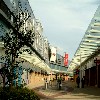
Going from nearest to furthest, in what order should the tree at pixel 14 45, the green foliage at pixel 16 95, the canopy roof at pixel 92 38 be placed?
the green foliage at pixel 16 95
the tree at pixel 14 45
the canopy roof at pixel 92 38

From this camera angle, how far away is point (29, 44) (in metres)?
18.2

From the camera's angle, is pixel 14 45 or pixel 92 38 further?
pixel 92 38

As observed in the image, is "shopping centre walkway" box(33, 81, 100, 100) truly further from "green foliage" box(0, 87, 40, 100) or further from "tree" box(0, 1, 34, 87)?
"green foliage" box(0, 87, 40, 100)

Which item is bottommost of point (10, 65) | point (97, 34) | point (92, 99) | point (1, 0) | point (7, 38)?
point (92, 99)

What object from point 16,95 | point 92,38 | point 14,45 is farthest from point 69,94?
point 16,95

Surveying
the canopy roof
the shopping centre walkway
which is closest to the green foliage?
the shopping centre walkway

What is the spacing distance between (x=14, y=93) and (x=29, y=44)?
3.60 meters

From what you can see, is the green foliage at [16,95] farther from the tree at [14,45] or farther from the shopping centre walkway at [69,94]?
the shopping centre walkway at [69,94]

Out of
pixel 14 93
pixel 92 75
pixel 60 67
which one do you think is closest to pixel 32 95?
pixel 14 93

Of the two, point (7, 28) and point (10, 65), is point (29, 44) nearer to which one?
point (10, 65)

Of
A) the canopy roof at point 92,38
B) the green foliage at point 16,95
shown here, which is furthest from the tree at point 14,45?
the canopy roof at point 92,38

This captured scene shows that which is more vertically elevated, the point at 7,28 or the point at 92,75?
the point at 7,28

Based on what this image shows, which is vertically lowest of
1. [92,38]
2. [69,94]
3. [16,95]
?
[69,94]

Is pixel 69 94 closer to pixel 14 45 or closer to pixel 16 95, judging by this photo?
pixel 14 45
